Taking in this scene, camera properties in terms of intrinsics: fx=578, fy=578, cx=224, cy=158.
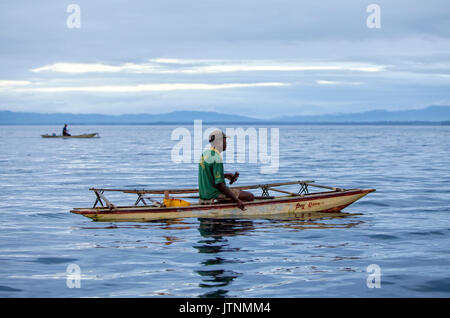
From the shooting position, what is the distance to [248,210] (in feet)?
50.7

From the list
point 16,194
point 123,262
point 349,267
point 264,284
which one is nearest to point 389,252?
point 349,267

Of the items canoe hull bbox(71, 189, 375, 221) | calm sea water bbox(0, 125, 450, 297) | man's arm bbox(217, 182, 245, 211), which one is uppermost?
man's arm bbox(217, 182, 245, 211)

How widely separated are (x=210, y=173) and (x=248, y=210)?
1.71 metres

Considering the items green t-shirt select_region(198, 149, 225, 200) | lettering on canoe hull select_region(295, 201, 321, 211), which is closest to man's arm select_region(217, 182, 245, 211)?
green t-shirt select_region(198, 149, 225, 200)

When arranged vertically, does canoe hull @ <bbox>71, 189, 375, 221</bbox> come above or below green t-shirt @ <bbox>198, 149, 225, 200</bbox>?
below

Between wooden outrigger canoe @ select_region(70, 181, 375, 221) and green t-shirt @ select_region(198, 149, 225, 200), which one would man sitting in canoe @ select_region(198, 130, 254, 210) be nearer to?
green t-shirt @ select_region(198, 149, 225, 200)

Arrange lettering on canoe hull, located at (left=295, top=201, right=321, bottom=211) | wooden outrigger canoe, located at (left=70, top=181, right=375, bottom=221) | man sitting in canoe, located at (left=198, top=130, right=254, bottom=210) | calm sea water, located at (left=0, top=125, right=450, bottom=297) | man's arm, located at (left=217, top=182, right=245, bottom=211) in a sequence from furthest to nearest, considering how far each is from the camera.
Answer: lettering on canoe hull, located at (left=295, top=201, right=321, bottom=211)
wooden outrigger canoe, located at (left=70, top=181, right=375, bottom=221)
man's arm, located at (left=217, top=182, right=245, bottom=211)
man sitting in canoe, located at (left=198, top=130, right=254, bottom=210)
calm sea water, located at (left=0, top=125, right=450, bottom=297)

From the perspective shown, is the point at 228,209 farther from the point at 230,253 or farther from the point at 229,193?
the point at 230,253

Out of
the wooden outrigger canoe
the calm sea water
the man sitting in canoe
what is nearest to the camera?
the calm sea water

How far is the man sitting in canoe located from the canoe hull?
29 cm

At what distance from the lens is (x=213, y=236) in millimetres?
13734

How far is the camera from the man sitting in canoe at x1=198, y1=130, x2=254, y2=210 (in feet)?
45.5

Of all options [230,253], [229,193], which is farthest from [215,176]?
[230,253]
